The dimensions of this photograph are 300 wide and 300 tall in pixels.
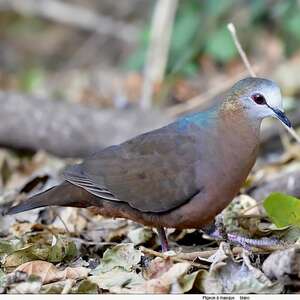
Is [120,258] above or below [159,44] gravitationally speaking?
below

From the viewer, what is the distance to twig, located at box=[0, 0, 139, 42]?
9562mm

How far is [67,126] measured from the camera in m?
6.41

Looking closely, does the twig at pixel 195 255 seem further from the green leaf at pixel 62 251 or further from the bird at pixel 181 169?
the green leaf at pixel 62 251

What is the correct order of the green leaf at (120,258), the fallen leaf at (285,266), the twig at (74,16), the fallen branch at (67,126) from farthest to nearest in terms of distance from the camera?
1. the twig at (74,16)
2. the fallen branch at (67,126)
3. the green leaf at (120,258)
4. the fallen leaf at (285,266)

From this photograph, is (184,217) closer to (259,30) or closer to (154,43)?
(154,43)

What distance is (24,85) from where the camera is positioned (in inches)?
353

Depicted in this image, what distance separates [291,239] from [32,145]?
3.07m

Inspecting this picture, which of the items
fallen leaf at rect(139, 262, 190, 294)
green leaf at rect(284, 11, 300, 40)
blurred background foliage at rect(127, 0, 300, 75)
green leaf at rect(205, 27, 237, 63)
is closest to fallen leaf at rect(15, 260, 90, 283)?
fallen leaf at rect(139, 262, 190, 294)

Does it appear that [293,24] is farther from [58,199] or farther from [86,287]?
[86,287]

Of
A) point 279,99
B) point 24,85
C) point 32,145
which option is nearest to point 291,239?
point 279,99

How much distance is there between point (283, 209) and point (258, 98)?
521mm

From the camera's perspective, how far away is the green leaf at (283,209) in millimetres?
3803

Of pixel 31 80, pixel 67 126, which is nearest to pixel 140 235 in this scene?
pixel 67 126

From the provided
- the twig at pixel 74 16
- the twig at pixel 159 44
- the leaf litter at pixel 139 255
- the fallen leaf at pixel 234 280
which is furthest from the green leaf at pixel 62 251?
the twig at pixel 74 16
